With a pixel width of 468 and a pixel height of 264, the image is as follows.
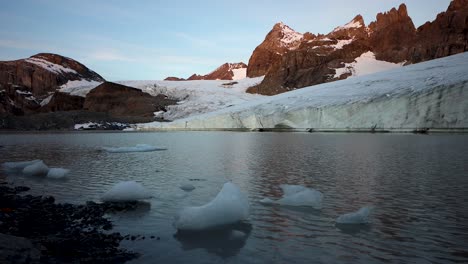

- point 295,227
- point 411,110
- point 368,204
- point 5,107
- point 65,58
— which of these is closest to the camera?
point 295,227

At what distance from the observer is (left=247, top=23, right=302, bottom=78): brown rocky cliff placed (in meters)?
140

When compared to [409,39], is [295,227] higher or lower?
lower

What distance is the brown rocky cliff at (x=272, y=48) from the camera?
5502 inches

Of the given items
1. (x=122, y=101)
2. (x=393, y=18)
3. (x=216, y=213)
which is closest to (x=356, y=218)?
(x=216, y=213)

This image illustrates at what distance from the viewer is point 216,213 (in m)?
5.73

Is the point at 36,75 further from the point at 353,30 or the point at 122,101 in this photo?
the point at 353,30

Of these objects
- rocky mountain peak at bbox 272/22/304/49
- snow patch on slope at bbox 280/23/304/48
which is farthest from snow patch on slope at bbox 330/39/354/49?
rocky mountain peak at bbox 272/22/304/49

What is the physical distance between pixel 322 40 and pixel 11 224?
117065mm

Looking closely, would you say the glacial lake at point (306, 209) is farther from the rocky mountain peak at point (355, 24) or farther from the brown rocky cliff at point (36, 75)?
the rocky mountain peak at point (355, 24)

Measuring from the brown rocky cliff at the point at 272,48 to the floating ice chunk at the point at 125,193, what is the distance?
124 metres

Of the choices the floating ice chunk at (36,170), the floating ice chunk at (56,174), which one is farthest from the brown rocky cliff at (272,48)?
the floating ice chunk at (56,174)

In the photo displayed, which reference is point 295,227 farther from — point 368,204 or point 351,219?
point 368,204

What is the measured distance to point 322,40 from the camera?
115 meters

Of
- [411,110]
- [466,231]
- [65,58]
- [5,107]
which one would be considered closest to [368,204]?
[466,231]
